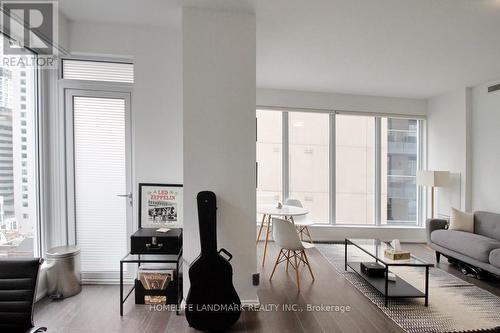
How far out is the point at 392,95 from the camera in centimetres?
483

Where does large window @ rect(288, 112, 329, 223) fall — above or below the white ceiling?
below

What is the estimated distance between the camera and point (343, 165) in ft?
16.3

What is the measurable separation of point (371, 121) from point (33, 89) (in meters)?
5.36

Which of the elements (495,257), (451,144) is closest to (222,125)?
(495,257)

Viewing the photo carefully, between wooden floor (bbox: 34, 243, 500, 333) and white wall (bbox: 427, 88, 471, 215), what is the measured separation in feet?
6.39

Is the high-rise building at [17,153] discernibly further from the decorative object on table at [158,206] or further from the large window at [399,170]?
the large window at [399,170]

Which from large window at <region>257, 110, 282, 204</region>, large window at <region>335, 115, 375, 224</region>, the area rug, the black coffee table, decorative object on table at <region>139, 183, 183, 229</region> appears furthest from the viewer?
large window at <region>335, 115, 375, 224</region>

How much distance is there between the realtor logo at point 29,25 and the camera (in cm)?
212

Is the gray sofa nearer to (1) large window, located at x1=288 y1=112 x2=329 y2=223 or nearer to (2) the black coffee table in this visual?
(2) the black coffee table

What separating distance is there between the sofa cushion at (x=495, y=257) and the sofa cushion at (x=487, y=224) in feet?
2.18

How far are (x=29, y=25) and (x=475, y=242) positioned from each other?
553cm

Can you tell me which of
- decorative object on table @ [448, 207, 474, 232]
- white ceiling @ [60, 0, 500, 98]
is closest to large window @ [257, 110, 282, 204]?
white ceiling @ [60, 0, 500, 98]

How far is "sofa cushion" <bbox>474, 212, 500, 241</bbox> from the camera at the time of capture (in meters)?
3.45

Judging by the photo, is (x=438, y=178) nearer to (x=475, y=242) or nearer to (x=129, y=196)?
(x=475, y=242)
